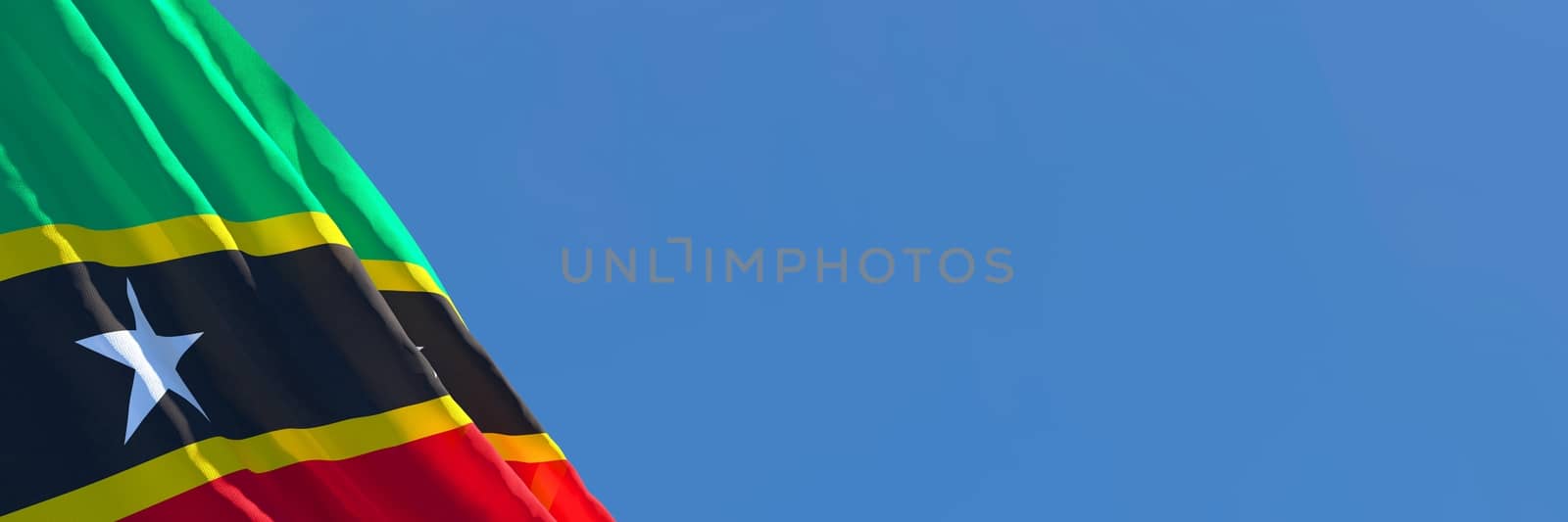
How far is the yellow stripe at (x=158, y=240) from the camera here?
703 cm

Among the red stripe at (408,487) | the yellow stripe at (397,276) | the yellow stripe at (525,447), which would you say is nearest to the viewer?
the red stripe at (408,487)

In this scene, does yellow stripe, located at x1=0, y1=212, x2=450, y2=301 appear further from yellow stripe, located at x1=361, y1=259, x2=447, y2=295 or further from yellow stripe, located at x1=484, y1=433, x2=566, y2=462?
yellow stripe, located at x1=484, y1=433, x2=566, y2=462

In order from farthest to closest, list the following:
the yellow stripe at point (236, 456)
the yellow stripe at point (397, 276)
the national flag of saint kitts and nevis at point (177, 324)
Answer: the yellow stripe at point (397, 276) < the national flag of saint kitts and nevis at point (177, 324) < the yellow stripe at point (236, 456)

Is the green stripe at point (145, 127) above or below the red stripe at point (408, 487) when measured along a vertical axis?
above

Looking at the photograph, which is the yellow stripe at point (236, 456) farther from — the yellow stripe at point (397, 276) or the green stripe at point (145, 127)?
the yellow stripe at point (397, 276)

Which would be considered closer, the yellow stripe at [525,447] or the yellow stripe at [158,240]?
the yellow stripe at [158,240]

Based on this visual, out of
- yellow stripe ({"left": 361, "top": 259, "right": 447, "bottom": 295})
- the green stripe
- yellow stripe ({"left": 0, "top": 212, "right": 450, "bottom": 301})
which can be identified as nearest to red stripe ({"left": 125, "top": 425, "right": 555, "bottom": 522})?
yellow stripe ({"left": 0, "top": 212, "right": 450, "bottom": 301})

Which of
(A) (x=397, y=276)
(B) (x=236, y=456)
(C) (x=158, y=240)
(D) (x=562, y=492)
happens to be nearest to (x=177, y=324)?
(C) (x=158, y=240)

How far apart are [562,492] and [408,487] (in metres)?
1.60

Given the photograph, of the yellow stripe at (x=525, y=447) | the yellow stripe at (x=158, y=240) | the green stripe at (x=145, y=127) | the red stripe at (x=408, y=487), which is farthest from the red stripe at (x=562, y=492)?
the yellow stripe at (x=158, y=240)

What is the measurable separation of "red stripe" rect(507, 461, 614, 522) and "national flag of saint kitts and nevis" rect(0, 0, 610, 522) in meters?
1.20

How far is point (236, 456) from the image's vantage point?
714cm

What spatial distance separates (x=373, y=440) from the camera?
7.43m

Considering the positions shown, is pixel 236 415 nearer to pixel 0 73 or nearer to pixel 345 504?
pixel 345 504
